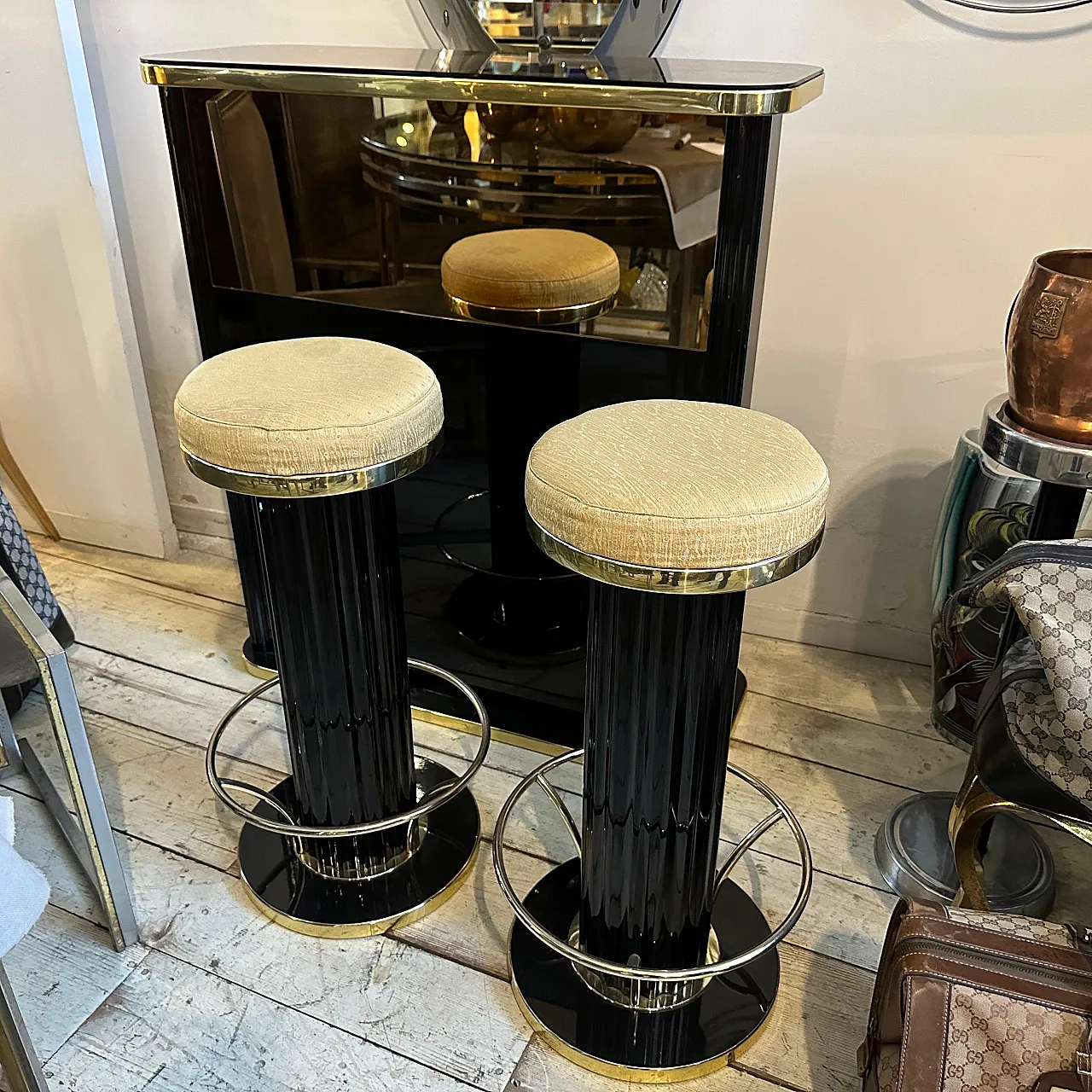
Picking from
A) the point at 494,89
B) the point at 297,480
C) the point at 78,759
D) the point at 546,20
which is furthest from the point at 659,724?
the point at 546,20

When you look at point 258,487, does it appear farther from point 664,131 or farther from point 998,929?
point 998,929

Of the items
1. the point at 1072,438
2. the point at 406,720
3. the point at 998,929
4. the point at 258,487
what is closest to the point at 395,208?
the point at 258,487

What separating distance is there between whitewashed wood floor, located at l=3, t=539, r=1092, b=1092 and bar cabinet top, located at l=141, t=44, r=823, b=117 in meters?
1.04

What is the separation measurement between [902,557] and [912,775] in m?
0.41

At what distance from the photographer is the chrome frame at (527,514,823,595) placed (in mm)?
892

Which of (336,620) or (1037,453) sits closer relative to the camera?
(1037,453)

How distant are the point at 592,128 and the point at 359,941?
115 centimetres

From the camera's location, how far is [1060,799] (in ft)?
3.50

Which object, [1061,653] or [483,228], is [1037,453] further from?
[483,228]

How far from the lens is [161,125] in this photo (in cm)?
196

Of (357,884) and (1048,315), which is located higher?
(1048,315)

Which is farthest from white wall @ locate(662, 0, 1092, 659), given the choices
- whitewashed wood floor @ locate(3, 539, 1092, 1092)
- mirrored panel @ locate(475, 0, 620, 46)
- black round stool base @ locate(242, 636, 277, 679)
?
black round stool base @ locate(242, 636, 277, 679)

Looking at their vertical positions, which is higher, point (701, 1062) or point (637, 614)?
point (637, 614)

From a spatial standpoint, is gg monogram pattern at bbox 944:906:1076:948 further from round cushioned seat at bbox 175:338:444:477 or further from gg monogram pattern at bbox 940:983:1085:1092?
round cushioned seat at bbox 175:338:444:477
